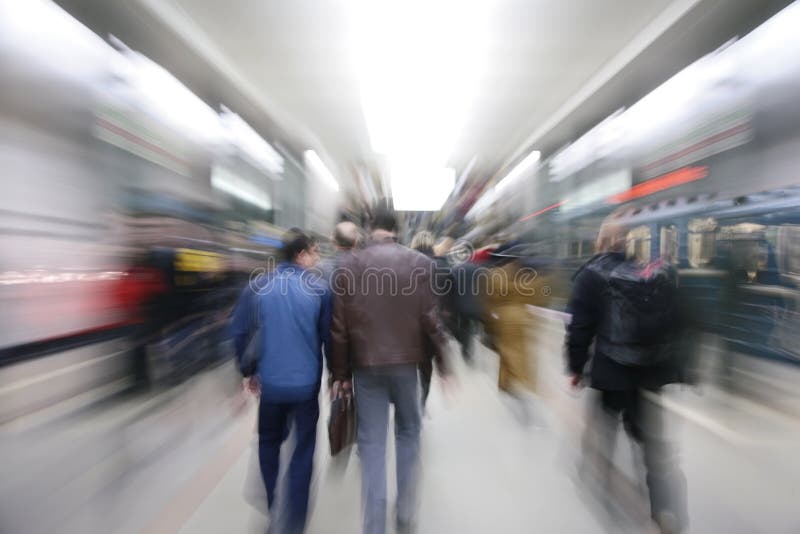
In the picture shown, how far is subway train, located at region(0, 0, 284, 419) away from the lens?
335cm

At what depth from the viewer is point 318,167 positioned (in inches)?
346

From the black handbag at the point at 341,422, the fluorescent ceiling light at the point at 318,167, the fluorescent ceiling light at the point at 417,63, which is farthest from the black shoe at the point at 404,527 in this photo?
the fluorescent ceiling light at the point at 318,167

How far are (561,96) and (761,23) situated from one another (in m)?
2.24

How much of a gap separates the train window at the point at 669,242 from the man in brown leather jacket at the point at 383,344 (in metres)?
3.94

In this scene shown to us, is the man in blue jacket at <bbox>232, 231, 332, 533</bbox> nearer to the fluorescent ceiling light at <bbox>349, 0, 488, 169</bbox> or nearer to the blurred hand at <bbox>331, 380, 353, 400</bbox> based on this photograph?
the blurred hand at <bbox>331, 380, 353, 400</bbox>

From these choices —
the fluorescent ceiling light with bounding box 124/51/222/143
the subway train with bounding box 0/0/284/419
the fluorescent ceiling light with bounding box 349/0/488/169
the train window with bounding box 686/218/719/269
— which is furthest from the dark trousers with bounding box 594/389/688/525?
the fluorescent ceiling light with bounding box 124/51/222/143

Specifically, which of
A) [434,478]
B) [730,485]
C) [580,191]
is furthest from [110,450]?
[580,191]

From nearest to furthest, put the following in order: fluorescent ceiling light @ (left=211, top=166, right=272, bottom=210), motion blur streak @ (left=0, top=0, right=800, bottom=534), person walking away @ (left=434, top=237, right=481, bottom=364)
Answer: motion blur streak @ (left=0, top=0, right=800, bottom=534) < person walking away @ (left=434, top=237, right=481, bottom=364) < fluorescent ceiling light @ (left=211, top=166, right=272, bottom=210)

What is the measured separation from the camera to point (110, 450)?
2709mm

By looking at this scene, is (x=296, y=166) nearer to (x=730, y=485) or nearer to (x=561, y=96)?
(x=561, y=96)

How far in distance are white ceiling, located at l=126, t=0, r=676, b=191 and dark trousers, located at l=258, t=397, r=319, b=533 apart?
11.2 feet

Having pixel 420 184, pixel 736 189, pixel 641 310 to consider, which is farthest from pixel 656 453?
pixel 420 184

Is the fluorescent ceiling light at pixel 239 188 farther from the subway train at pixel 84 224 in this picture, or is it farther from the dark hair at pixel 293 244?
the dark hair at pixel 293 244

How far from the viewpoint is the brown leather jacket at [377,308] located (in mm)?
1710
